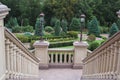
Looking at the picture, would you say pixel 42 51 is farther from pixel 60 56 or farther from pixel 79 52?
pixel 79 52

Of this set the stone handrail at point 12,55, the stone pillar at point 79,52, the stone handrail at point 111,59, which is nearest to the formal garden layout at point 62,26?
the stone pillar at point 79,52

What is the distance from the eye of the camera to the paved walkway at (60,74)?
6.49 meters

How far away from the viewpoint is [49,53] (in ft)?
25.2

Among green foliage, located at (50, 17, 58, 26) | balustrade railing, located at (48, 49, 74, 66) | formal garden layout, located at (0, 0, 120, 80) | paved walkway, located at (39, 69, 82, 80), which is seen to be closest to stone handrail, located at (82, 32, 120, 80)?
paved walkway, located at (39, 69, 82, 80)

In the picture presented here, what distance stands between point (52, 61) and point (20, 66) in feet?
14.4

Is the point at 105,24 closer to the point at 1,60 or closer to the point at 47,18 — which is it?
the point at 47,18

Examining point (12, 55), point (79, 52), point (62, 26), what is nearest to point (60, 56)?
point (79, 52)

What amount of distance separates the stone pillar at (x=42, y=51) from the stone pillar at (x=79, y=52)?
2.94ft

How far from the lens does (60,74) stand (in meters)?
6.83

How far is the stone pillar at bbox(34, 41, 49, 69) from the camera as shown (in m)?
7.08

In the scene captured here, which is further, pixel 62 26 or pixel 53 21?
pixel 53 21

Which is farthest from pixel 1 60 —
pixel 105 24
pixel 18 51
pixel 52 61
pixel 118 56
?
pixel 105 24

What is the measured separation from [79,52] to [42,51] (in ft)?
3.81

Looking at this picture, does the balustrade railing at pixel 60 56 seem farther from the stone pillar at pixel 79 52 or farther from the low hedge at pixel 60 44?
the low hedge at pixel 60 44
